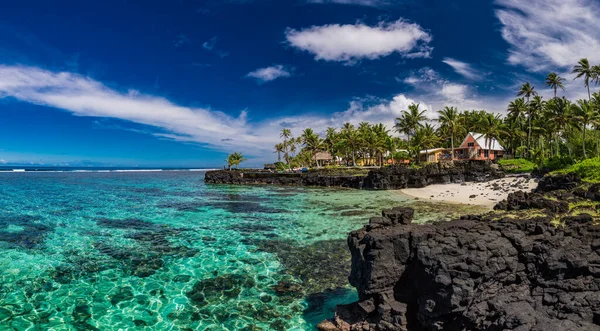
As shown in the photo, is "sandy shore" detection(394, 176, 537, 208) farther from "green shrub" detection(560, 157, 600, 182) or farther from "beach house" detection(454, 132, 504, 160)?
"beach house" detection(454, 132, 504, 160)

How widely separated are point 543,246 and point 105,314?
14.2 meters

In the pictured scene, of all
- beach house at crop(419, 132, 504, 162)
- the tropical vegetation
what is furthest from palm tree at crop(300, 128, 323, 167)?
beach house at crop(419, 132, 504, 162)

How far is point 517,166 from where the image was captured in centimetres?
5475

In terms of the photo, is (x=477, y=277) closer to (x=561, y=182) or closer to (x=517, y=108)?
(x=561, y=182)

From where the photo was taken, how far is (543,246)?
889 cm

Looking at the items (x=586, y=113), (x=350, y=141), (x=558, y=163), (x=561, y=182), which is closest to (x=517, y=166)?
(x=558, y=163)

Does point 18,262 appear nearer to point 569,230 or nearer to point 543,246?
point 543,246

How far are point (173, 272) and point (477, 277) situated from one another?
12.4m

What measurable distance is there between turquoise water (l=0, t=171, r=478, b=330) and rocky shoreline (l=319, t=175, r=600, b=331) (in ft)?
8.35

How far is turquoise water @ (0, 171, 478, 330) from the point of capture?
10352 millimetres

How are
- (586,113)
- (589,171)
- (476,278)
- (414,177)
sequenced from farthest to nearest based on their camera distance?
(414,177)
(586,113)
(589,171)
(476,278)

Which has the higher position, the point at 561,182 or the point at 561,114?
the point at 561,114

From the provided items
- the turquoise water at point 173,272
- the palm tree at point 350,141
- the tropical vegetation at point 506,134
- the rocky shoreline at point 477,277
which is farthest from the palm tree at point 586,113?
the palm tree at point 350,141

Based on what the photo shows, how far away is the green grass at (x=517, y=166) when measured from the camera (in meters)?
51.6
